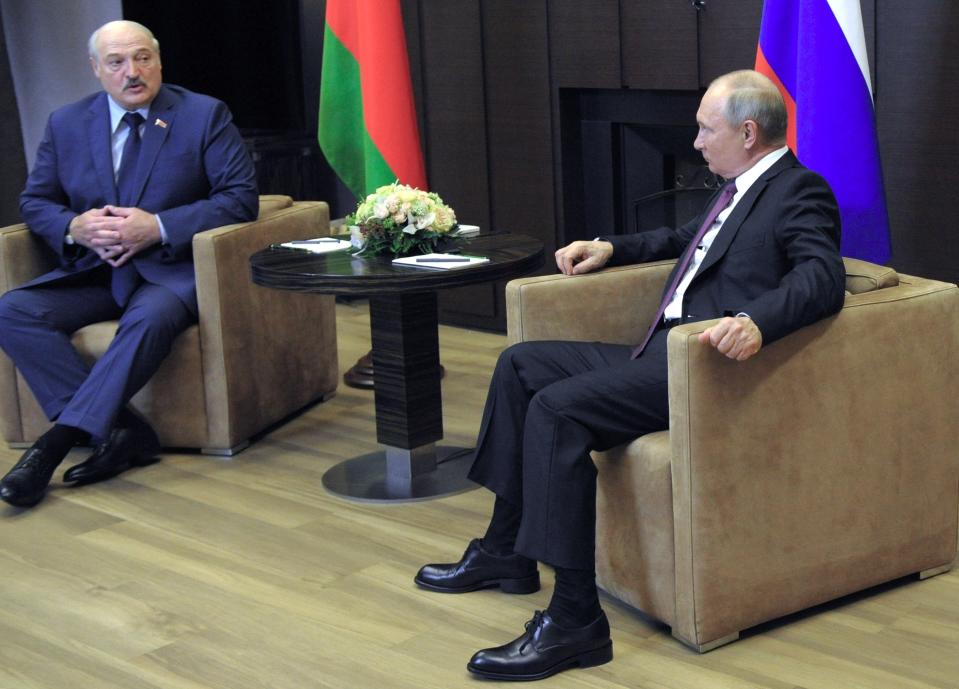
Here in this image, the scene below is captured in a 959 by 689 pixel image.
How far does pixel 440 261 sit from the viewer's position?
137 inches

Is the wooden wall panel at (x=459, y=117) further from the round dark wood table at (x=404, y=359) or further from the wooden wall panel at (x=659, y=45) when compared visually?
the round dark wood table at (x=404, y=359)

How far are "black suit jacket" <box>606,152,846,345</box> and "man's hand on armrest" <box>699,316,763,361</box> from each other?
4 centimetres

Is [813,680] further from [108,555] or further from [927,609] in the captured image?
[108,555]

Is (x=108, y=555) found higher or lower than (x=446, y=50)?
lower

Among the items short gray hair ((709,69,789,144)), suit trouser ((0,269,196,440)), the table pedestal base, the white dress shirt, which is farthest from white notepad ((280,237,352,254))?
short gray hair ((709,69,789,144))

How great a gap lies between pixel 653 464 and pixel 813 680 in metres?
0.51

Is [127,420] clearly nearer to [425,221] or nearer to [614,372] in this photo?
[425,221]

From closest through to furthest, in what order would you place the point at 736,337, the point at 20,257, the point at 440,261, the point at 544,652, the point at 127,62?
the point at 736,337 < the point at 544,652 < the point at 440,261 < the point at 127,62 < the point at 20,257

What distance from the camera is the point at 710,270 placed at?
2.84 meters

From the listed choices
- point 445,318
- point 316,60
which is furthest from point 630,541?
point 316,60

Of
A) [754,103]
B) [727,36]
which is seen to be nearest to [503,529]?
[754,103]

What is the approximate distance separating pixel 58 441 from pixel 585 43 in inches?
94.3

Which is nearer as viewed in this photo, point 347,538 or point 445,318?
point 347,538

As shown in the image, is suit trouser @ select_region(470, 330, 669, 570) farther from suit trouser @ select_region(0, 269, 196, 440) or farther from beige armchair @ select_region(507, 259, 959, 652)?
suit trouser @ select_region(0, 269, 196, 440)
